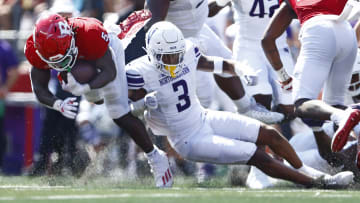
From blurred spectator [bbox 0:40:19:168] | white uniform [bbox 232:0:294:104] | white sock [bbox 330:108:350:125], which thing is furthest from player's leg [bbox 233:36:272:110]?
blurred spectator [bbox 0:40:19:168]

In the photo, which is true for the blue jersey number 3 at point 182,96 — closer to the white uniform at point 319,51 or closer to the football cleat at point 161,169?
the football cleat at point 161,169

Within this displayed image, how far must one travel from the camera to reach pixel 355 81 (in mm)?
8531

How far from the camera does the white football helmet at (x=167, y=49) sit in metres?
7.48

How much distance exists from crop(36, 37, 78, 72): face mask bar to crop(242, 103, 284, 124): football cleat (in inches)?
79.7

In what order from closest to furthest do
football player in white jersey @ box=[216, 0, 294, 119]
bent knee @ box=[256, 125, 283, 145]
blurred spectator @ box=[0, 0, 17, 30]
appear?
bent knee @ box=[256, 125, 283, 145] → football player in white jersey @ box=[216, 0, 294, 119] → blurred spectator @ box=[0, 0, 17, 30]

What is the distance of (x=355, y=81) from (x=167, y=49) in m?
1.97

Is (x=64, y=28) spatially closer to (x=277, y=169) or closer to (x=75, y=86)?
(x=75, y=86)

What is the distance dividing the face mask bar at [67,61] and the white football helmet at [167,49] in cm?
58

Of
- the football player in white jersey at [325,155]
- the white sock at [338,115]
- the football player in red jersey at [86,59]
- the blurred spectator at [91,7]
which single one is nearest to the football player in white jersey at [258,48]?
the football player in white jersey at [325,155]

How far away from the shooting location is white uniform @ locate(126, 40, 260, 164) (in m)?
7.57

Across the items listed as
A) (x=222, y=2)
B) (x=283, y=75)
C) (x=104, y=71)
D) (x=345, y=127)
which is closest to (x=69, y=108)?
(x=104, y=71)

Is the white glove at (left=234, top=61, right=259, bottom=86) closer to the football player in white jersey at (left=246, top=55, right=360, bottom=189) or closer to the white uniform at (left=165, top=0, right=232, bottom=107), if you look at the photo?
the white uniform at (left=165, top=0, right=232, bottom=107)

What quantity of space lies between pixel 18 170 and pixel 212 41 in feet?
9.05

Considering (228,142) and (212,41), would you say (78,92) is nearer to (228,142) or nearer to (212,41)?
(228,142)
